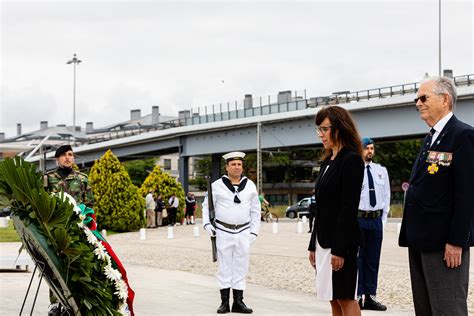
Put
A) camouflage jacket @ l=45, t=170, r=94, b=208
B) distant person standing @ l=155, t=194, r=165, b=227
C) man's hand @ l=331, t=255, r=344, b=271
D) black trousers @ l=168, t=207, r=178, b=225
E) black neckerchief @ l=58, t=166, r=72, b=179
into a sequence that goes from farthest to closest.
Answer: black trousers @ l=168, t=207, r=178, b=225, distant person standing @ l=155, t=194, r=165, b=227, black neckerchief @ l=58, t=166, r=72, b=179, camouflage jacket @ l=45, t=170, r=94, b=208, man's hand @ l=331, t=255, r=344, b=271

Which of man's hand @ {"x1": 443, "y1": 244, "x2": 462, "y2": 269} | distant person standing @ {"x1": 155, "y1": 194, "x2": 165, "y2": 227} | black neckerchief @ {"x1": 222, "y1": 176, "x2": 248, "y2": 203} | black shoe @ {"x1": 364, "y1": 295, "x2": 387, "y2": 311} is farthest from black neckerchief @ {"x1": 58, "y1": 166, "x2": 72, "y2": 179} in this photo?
distant person standing @ {"x1": 155, "y1": 194, "x2": 165, "y2": 227}

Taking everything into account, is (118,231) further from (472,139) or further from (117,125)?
(117,125)

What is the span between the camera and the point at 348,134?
615cm

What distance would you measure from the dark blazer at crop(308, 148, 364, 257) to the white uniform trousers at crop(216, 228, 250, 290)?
12.1 feet

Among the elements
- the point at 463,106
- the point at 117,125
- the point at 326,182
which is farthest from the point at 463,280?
the point at 117,125

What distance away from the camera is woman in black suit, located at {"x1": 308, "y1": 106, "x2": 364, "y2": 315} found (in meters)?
5.91

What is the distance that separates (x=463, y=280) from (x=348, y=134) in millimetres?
1458

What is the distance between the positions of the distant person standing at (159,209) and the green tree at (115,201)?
3.43 metres

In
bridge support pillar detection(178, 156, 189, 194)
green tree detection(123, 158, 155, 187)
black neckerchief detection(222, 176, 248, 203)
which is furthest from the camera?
green tree detection(123, 158, 155, 187)

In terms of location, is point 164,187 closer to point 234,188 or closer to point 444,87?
point 234,188

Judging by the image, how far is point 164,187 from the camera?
3934 centimetres

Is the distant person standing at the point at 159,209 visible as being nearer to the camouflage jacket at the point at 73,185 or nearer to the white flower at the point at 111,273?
the camouflage jacket at the point at 73,185

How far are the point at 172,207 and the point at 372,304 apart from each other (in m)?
29.5

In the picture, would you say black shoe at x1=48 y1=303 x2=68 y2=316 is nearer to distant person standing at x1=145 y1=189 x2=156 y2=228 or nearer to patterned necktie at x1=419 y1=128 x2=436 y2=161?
patterned necktie at x1=419 y1=128 x2=436 y2=161
